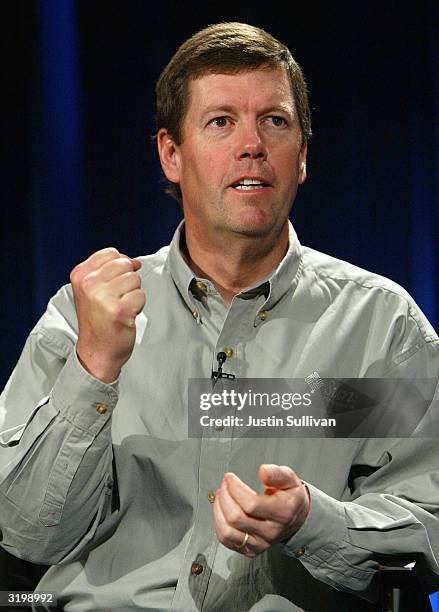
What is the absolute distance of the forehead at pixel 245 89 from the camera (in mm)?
1440

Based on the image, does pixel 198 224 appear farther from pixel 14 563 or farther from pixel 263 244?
pixel 14 563

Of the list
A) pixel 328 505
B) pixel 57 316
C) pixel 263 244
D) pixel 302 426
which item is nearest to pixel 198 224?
pixel 263 244

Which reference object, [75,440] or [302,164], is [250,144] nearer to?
[302,164]

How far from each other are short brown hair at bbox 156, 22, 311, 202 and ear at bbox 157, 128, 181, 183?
0.04 ft

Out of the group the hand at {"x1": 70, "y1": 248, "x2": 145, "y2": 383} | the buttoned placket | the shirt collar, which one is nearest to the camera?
the hand at {"x1": 70, "y1": 248, "x2": 145, "y2": 383}

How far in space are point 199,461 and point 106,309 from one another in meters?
0.26

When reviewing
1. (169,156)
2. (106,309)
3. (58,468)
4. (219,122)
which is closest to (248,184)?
(219,122)

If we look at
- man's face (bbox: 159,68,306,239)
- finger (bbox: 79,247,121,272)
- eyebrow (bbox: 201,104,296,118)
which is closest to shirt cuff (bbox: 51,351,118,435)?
finger (bbox: 79,247,121,272)

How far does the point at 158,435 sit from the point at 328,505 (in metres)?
0.25

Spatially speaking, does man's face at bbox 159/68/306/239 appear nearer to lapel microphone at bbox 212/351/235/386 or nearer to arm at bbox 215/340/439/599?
lapel microphone at bbox 212/351/235/386

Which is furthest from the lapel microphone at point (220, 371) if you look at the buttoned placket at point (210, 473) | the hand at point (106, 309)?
the hand at point (106, 309)

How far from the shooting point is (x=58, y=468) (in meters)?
1.25

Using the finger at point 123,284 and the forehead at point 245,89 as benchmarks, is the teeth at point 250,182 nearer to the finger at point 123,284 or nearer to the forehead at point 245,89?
the forehead at point 245,89

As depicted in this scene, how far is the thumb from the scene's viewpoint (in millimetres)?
1084
